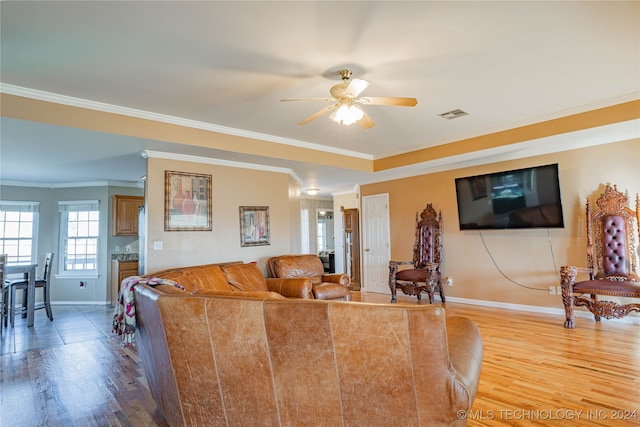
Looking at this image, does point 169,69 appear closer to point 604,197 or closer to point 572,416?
point 572,416

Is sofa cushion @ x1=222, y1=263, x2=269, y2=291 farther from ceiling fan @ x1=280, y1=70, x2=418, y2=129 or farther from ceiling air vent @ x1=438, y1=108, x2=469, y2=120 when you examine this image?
ceiling air vent @ x1=438, y1=108, x2=469, y2=120

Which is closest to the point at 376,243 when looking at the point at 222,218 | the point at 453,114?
the point at 222,218

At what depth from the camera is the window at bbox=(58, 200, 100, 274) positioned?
674 centimetres

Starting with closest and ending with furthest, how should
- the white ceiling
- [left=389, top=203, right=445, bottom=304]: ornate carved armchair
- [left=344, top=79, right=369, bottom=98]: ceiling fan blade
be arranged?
the white ceiling → [left=344, top=79, right=369, bottom=98]: ceiling fan blade → [left=389, top=203, right=445, bottom=304]: ornate carved armchair

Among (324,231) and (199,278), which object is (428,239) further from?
(324,231)

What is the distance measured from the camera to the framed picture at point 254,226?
5078 millimetres

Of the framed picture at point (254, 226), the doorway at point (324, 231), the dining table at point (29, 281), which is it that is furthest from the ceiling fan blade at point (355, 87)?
the doorway at point (324, 231)

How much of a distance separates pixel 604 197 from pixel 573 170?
0.51 metres

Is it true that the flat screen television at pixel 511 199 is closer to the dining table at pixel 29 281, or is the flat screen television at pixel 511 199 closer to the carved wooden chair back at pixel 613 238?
the carved wooden chair back at pixel 613 238

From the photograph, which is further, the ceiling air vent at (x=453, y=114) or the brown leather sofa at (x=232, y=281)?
the ceiling air vent at (x=453, y=114)

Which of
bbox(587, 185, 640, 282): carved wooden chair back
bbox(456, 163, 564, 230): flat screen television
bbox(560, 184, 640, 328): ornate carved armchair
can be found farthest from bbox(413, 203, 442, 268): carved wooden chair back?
bbox(587, 185, 640, 282): carved wooden chair back

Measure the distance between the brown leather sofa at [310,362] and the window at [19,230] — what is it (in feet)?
21.8

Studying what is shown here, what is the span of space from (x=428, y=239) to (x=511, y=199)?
56.0 inches

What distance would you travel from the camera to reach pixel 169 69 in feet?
9.18
